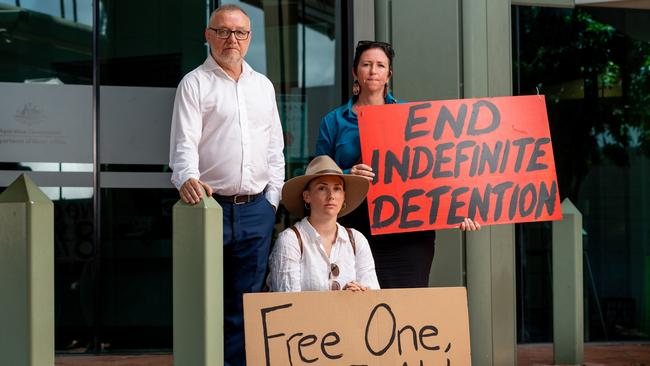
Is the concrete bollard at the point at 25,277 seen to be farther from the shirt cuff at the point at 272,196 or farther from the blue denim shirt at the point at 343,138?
the blue denim shirt at the point at 343,138

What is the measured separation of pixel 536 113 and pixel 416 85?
1.03 metres

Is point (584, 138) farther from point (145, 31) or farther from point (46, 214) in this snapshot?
point (46, 214)

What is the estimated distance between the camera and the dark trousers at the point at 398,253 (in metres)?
4.65

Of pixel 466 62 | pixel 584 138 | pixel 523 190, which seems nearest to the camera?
pixel 523 190

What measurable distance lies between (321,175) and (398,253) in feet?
2.32

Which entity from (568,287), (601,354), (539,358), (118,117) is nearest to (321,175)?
(568,287)

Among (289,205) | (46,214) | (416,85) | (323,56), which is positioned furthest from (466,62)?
(46,214)

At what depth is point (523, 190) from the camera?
16.0 feet

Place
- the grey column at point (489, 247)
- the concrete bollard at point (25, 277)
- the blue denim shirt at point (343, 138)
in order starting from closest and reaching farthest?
the concrete bollard at point (25, 277) < the blue denim shirt at point (343, 138) < the grey column at point (489, 247)

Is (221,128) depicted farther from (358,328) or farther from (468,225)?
(468,225)

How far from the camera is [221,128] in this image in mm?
4180

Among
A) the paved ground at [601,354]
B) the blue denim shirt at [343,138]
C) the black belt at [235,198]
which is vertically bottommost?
the paved ground at [601,354]

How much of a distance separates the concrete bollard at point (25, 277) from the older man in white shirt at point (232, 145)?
70cm

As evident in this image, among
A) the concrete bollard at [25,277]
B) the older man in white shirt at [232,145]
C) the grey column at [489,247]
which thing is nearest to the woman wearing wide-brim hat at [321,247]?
the older man in white shirt at [232,145]
